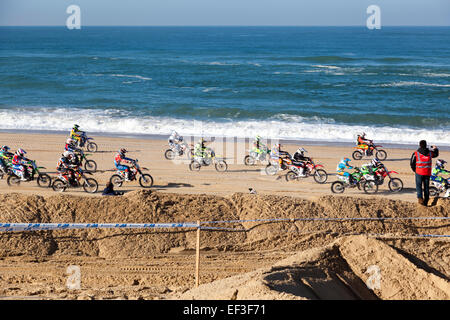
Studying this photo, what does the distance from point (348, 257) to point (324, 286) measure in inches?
50.6

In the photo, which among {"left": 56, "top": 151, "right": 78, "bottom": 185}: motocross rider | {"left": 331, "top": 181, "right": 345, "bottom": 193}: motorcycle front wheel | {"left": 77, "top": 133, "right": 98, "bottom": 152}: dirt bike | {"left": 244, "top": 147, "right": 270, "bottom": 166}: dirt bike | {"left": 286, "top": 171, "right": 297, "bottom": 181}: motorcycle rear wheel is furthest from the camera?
{"left": 77, "top": 133, "right": 98, "bottom": 152}: dirt bike

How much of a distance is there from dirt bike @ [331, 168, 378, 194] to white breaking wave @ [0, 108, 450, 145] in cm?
1128

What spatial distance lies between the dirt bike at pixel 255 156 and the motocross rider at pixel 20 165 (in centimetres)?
792

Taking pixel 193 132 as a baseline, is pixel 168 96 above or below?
above

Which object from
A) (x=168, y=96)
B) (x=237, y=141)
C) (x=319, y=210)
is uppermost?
(x=168, y=96)

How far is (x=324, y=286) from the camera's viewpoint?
7.35 meters

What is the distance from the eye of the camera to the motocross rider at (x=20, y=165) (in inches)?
605

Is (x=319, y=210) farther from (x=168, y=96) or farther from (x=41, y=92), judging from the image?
(x=41, y=92)

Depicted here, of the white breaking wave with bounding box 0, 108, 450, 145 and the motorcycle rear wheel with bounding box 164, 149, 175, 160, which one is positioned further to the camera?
the white breaking wave with bounding box 0, 108, 450, 145

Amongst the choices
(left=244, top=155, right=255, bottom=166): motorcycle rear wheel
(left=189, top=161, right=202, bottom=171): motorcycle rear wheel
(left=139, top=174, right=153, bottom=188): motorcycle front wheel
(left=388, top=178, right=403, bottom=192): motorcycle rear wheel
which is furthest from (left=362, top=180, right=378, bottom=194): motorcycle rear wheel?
(left=139, top=174, right=153, bottom=188): motorcycle front wheel

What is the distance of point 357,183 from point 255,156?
14.7ft

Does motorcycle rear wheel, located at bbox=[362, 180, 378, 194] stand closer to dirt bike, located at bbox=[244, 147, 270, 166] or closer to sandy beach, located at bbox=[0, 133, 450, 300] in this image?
sandy beach, located at bbox=[0, 133, 450, 300]

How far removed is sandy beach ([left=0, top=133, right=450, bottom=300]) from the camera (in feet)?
25.1

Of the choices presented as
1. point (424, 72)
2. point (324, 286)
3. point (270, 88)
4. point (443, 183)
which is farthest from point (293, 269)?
point (424, 72)
